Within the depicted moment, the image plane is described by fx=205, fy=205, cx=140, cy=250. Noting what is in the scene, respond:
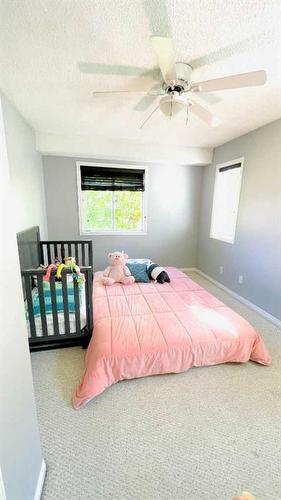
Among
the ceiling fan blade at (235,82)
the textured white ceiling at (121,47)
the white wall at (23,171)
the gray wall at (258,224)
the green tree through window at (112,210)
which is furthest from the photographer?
the green tree through window at (112,210)

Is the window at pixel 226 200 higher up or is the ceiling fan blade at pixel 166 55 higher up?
the ceiling fan blade at pixel 166 55

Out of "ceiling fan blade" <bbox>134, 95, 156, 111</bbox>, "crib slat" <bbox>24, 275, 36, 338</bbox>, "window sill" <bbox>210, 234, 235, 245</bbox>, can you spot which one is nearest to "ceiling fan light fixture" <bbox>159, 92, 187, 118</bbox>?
"ceiling fan blade" <bbox>134, 95, 156, 111</bbox>

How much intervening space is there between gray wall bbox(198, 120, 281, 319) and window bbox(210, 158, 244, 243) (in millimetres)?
120

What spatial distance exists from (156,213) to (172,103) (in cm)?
247

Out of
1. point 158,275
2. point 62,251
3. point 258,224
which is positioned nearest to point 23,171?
point 62,251

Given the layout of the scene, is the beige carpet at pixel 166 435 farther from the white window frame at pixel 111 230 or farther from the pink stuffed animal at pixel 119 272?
the white window frame at pixel 111 230

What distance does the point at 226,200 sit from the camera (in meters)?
3.59

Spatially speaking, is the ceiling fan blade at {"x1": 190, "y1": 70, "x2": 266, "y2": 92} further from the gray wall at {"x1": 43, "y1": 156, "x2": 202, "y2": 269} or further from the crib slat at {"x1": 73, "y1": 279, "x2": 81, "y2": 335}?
the gray wall at {"x1": 43, "y1": 156, "x2": 202, "y2": 269}

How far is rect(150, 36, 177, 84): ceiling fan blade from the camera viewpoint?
1.06m

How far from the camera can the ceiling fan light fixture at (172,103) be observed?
1.60 m

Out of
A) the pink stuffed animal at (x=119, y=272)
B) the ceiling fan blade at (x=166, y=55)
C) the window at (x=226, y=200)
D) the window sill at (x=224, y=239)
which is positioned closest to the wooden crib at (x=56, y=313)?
the pink stuffed animal at (x=119, y=272)

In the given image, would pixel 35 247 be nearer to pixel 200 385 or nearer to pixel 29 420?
pixel 29 420

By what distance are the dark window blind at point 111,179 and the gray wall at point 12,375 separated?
3.08 metres

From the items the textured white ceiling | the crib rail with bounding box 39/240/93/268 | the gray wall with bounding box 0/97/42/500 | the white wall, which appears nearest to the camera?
the gray wall with bounding box 0/97/42/500
